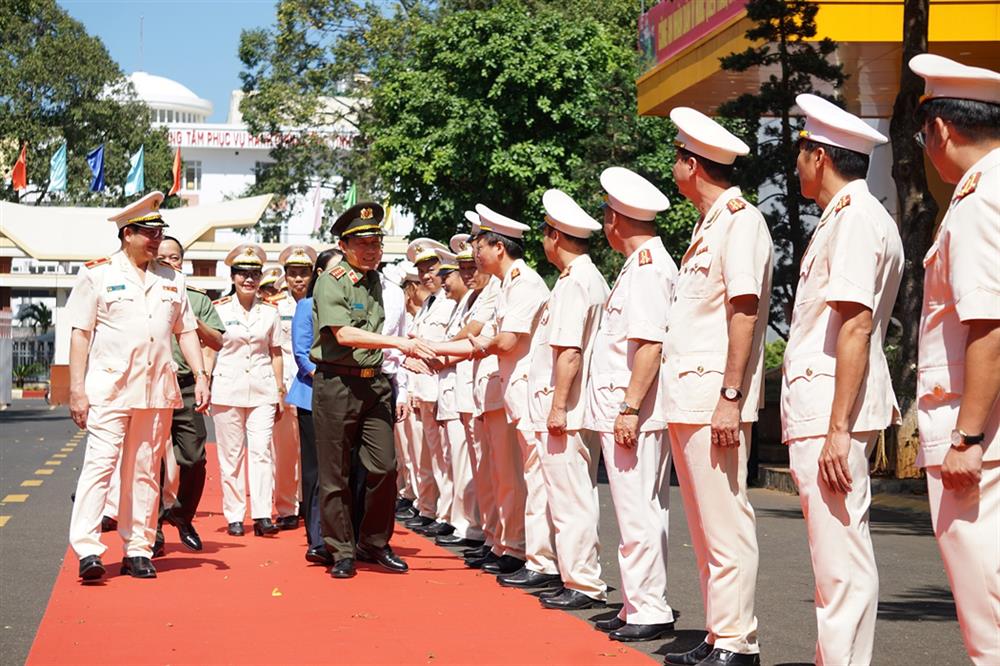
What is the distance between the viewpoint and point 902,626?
7574 millimetres

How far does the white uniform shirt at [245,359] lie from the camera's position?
1223 cm

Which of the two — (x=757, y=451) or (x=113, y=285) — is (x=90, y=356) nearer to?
(x=113, y=285)

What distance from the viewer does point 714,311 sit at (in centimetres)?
644

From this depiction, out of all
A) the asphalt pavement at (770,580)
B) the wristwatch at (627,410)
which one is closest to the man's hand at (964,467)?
the asphalt pavement at (770,580)

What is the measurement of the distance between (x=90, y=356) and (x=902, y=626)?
16.5 feet

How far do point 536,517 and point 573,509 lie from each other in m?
0.69

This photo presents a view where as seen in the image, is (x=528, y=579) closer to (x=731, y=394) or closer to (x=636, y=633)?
(x=636, y=633)

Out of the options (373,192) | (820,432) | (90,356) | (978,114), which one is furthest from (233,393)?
(373,192)

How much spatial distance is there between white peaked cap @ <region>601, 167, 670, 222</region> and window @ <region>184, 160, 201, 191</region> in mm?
106115

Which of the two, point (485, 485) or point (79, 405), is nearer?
point (79, 405)

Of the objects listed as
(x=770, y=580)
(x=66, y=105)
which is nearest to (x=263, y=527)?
(x=770, y=580)

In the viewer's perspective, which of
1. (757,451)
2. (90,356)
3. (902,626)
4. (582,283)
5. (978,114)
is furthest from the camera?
(757,451)

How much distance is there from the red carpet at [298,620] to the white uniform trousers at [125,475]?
0.91ft

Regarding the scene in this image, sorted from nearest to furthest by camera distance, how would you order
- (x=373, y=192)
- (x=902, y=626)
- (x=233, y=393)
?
(x=902, y=626)
(x=233, y=393)
(x=373, y=192)
